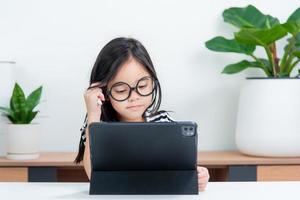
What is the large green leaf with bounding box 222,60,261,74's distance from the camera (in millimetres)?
3016

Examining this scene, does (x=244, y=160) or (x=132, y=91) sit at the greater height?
(x=132, y=91)

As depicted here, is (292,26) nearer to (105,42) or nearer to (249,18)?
(249,18)

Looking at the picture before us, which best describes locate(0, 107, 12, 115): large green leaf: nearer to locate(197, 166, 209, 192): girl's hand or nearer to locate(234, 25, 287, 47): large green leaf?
locate(234, 25, 287, 47): large green leaf

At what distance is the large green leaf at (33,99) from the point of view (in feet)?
9.48

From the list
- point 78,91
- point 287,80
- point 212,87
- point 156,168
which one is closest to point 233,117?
point 212,87

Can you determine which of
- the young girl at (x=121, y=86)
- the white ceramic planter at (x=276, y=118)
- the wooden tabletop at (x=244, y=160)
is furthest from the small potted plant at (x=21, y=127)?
the white ceramic planter at (x=276, y=118)

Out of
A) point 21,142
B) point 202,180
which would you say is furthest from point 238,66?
point 202,180

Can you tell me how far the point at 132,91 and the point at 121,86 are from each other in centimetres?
4

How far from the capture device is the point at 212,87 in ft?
10.6

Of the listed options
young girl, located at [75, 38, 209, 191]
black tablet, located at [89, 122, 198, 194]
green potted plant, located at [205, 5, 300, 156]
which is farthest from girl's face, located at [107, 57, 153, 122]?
green potted plant, located at [205, 5, 300, 156]

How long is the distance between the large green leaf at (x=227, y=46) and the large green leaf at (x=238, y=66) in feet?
0.18

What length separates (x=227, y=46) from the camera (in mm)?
2994

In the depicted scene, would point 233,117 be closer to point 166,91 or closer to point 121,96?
point 166,91

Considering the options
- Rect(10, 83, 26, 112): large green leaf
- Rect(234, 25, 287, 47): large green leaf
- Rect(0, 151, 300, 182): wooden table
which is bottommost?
Rect(0, 151, 300, 182): wooden table
